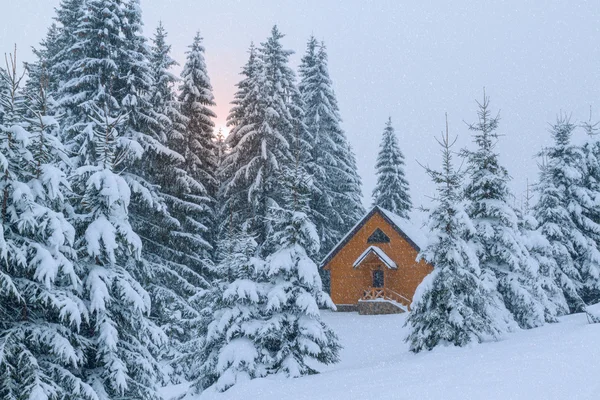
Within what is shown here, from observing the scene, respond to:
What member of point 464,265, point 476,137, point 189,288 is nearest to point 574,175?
point 476,137

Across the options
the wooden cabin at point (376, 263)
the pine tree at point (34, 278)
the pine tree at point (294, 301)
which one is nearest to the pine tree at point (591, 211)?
the wooden cabin at point (376, 263)

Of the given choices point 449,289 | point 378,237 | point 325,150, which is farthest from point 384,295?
point 449,289

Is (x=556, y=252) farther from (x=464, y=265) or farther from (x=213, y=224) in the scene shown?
(x=213, y=224)

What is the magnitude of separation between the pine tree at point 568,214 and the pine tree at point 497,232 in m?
6.74

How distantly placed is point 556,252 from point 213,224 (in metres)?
18.4

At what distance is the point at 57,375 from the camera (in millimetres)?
8555

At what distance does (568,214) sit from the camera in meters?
23.4

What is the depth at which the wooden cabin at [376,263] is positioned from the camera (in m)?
32.6

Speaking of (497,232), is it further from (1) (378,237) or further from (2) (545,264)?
(1) (378,237)

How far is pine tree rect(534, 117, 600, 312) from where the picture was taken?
23062 millimetres

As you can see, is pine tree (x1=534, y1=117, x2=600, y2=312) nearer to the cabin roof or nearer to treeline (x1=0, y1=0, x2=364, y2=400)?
the cabin roof

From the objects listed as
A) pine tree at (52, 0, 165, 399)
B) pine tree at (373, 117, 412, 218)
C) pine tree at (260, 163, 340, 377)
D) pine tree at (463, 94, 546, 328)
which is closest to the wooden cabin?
pine tree at (373, 117, 412, 218)

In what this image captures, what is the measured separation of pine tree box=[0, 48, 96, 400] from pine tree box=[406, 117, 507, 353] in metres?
8.93

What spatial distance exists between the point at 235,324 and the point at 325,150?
26299 millimetres
